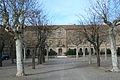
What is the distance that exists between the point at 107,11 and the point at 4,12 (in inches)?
377

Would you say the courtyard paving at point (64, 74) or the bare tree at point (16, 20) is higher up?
the bare tree at point (16, 20)

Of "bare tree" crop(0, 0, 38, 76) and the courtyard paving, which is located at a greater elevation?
"bare tree" crop(0, 0, 38, 76)

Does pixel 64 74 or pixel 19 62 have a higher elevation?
pixel 19 62

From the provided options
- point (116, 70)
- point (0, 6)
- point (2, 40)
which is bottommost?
point (116, 70)

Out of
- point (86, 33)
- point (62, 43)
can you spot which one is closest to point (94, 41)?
point (86, 33)

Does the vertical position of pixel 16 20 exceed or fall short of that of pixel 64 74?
it exceeds it

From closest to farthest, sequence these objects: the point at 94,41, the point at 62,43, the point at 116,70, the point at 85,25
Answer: the point at 116,70, the point at 94,41, the point at 85,25, the point at 62,43

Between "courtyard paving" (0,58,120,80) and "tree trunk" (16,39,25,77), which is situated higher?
"tree trunk" (16,39,25,77)

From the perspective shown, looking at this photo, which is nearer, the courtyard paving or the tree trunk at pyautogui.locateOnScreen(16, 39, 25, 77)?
the courtyard paving

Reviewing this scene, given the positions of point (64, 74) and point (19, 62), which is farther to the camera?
point (64, 74)

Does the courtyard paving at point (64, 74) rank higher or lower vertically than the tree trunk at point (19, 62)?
lower

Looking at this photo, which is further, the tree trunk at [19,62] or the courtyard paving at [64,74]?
the tree trunk at [19,62]

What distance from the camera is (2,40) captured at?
98.8 feet

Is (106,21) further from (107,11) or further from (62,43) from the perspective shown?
(62,43)
